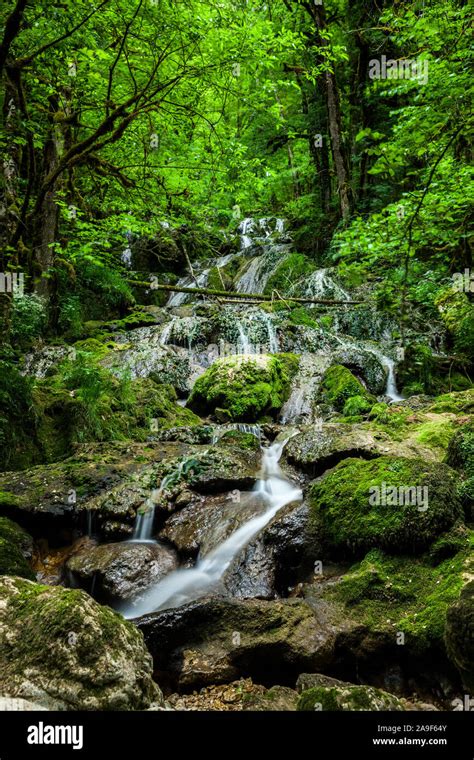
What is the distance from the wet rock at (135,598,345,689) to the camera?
330cm

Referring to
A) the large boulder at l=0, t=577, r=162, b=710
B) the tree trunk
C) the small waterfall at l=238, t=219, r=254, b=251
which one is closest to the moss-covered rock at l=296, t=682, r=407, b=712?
the large boulder at l=0, t=577, r=162, b=710

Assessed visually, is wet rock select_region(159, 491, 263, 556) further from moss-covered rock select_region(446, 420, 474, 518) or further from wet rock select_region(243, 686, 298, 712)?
moss-covered rock select_region(446, 420, 474, 518)

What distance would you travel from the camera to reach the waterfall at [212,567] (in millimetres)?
4422

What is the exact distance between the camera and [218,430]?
8.05 m

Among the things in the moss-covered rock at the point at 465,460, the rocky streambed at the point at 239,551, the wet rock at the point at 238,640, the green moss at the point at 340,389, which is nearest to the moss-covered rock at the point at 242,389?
the rocky streambed at the point at 239,551

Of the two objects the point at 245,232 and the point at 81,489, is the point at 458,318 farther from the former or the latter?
the point at 245,232

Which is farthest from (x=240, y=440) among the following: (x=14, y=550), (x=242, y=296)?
(x=242, y=296)

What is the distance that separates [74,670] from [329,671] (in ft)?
6.79

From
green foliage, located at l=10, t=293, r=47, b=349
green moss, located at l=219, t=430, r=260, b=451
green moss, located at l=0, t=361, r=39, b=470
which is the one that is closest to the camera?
green moss, located at l=0, t=361, r=39, b=470

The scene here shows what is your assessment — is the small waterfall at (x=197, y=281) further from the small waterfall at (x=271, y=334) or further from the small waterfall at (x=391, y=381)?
the small waterfall at (x=391, y=381)

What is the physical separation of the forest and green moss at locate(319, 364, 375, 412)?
0.06 meters

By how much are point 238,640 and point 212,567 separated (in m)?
1.42

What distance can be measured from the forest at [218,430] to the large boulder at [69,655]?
0.03 ft
